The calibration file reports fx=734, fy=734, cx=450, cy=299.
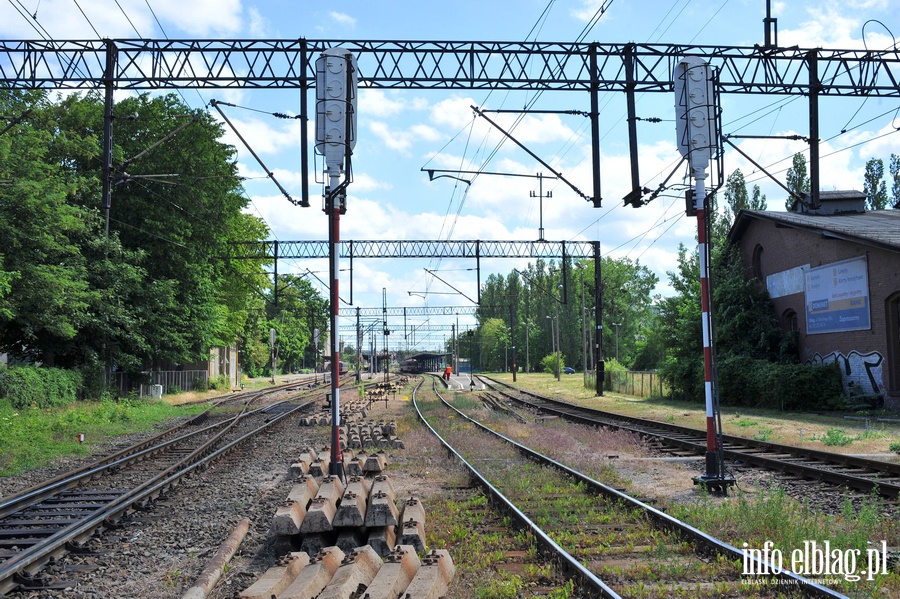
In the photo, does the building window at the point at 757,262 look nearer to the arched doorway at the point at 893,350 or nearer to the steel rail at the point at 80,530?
the arched doorway at the point at 893,350

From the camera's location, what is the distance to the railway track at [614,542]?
605 centimetres

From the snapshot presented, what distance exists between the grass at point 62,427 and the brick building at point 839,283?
22.0 metres

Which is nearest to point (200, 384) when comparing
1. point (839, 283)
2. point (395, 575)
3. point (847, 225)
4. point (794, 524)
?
point (839, 283)

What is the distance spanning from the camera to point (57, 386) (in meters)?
24.9

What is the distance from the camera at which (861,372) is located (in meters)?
25.6

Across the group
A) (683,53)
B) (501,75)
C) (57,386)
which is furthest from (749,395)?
(57,386)

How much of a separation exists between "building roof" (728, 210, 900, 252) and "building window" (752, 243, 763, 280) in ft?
4.42

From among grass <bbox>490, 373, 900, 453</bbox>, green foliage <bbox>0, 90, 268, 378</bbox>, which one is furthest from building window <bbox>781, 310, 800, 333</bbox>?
green foliage <bbox>0, 90, 268, 378</bbox>

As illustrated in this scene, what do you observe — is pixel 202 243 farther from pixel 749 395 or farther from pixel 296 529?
pixel 296 529

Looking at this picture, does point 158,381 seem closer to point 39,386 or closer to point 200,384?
point 200,384

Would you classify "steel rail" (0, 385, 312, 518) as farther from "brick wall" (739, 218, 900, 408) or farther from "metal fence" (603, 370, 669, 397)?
"metal fence" (603, 370, 669, 397)

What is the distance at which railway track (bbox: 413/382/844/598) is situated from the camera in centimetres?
605

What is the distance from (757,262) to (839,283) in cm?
687

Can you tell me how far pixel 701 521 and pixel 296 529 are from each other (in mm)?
4519
